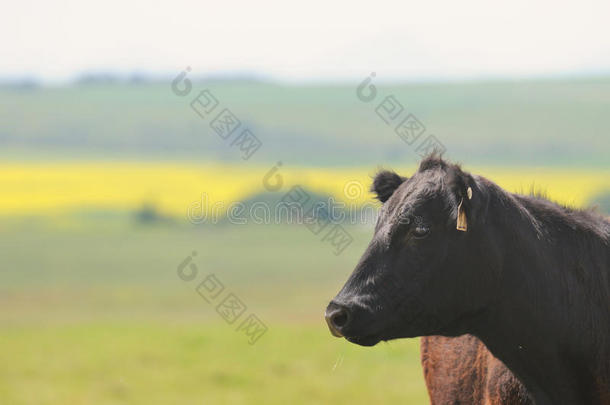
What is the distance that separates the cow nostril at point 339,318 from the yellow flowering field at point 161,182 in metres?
79.6

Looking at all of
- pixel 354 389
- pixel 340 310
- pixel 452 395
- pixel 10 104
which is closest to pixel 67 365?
pixel 354 389

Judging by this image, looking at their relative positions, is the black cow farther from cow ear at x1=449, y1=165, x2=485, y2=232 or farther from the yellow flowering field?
the yellow flowering field

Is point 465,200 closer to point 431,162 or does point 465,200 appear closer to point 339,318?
point 431,162

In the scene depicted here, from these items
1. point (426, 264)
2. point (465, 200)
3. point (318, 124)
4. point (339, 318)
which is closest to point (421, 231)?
point (426, 264)

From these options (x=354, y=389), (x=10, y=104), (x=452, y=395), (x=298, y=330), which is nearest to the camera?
(x=452, y=395)

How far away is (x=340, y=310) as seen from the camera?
6012mm

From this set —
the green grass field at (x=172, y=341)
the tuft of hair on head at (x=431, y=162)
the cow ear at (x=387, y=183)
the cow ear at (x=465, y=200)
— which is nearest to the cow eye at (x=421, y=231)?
the cow ear at (x=465, y=200)

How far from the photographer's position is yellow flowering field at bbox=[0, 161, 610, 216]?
332 feet

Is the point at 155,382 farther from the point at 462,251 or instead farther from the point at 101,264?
the point at 101,264

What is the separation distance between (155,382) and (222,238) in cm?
7052

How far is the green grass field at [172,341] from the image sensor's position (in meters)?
18.8

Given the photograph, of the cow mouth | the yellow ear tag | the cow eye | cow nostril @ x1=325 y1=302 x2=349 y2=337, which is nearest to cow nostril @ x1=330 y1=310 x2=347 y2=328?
cow nostril @ x1=325 y1=302 x2=349 y2=337

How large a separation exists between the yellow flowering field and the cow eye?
260 feet

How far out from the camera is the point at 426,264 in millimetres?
6207
